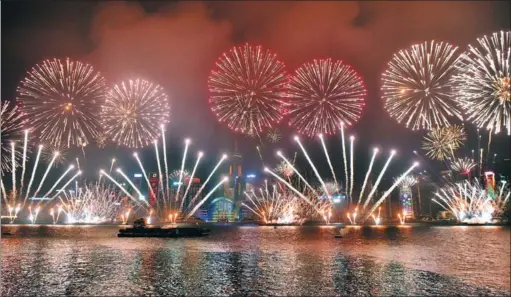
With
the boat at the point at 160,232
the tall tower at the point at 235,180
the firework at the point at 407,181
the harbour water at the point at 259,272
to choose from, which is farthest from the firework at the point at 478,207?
the tall tower at the point at 235,180

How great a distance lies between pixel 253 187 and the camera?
6206 inches

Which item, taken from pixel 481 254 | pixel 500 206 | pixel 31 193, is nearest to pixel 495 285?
pixel 481 254

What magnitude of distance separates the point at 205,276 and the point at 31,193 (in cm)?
11007

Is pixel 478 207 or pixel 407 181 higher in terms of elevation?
pixel 407 181

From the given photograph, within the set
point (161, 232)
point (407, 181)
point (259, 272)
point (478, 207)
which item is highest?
point (407, 181)

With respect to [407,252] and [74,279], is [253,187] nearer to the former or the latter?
[407,252]

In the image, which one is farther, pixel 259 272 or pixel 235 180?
pixel 235 180

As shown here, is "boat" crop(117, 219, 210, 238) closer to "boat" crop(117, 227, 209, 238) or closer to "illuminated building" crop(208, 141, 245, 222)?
"boat" crop(117, 227, 209, 238)

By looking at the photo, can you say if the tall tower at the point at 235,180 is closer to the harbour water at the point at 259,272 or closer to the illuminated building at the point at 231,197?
the illuminated building at the point at 231,197

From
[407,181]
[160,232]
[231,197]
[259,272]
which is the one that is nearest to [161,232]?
[160,232]

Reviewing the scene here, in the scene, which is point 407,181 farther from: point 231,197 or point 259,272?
point 259,272

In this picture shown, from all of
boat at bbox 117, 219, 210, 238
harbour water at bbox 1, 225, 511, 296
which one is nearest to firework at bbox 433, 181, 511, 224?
boat at bbox 117, 219, 210, 238

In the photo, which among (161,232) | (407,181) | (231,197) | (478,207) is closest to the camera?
(161,232)

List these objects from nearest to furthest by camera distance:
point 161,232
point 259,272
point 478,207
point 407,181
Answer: point 259,272 → point 161,232 → point 478,207 → point 407,181
